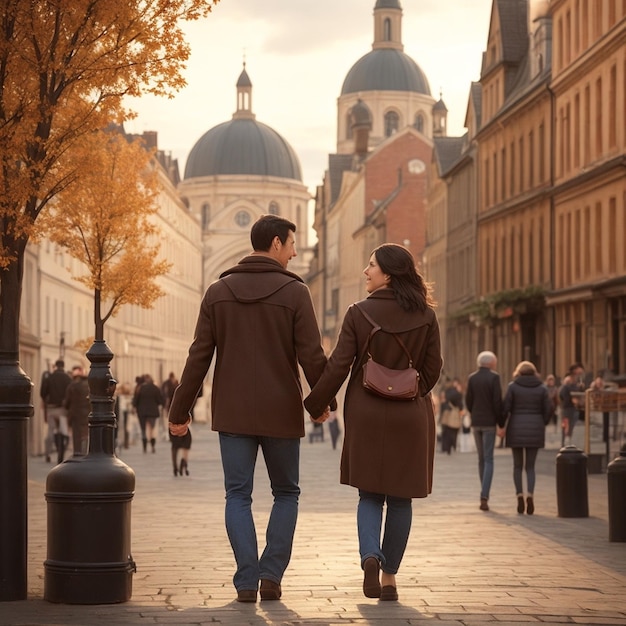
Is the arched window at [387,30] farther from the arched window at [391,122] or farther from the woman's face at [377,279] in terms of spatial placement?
the woman's face at [377,279]

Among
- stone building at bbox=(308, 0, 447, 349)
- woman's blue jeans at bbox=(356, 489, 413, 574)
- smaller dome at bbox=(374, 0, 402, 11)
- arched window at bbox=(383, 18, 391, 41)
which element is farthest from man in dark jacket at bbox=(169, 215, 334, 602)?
arched window at bbox=(383, 18, 391, 41)

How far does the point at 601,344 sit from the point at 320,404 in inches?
1251

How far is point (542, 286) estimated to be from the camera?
48.0 m

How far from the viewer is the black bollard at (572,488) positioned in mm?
17281

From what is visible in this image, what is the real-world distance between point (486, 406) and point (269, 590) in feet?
31.3

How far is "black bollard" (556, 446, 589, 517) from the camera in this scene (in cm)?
1728

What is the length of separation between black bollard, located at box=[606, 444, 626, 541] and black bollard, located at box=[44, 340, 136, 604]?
5.73m

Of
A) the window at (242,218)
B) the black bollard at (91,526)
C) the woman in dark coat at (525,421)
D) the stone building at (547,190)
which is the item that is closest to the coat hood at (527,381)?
the woman in dark coat at (525,421)

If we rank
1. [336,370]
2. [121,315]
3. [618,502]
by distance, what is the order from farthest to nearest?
[121,315], [618,502], [336,370]

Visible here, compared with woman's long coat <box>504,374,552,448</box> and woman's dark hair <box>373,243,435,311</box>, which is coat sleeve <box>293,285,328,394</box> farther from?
woman's long coat <box>504,374,552,448</box>

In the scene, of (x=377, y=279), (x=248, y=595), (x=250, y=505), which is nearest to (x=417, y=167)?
(x=377, y=279)

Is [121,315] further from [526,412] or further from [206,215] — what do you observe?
[206,215]

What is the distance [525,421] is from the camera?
18344 millimetres

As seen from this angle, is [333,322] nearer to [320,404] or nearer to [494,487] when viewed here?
[494,487]
